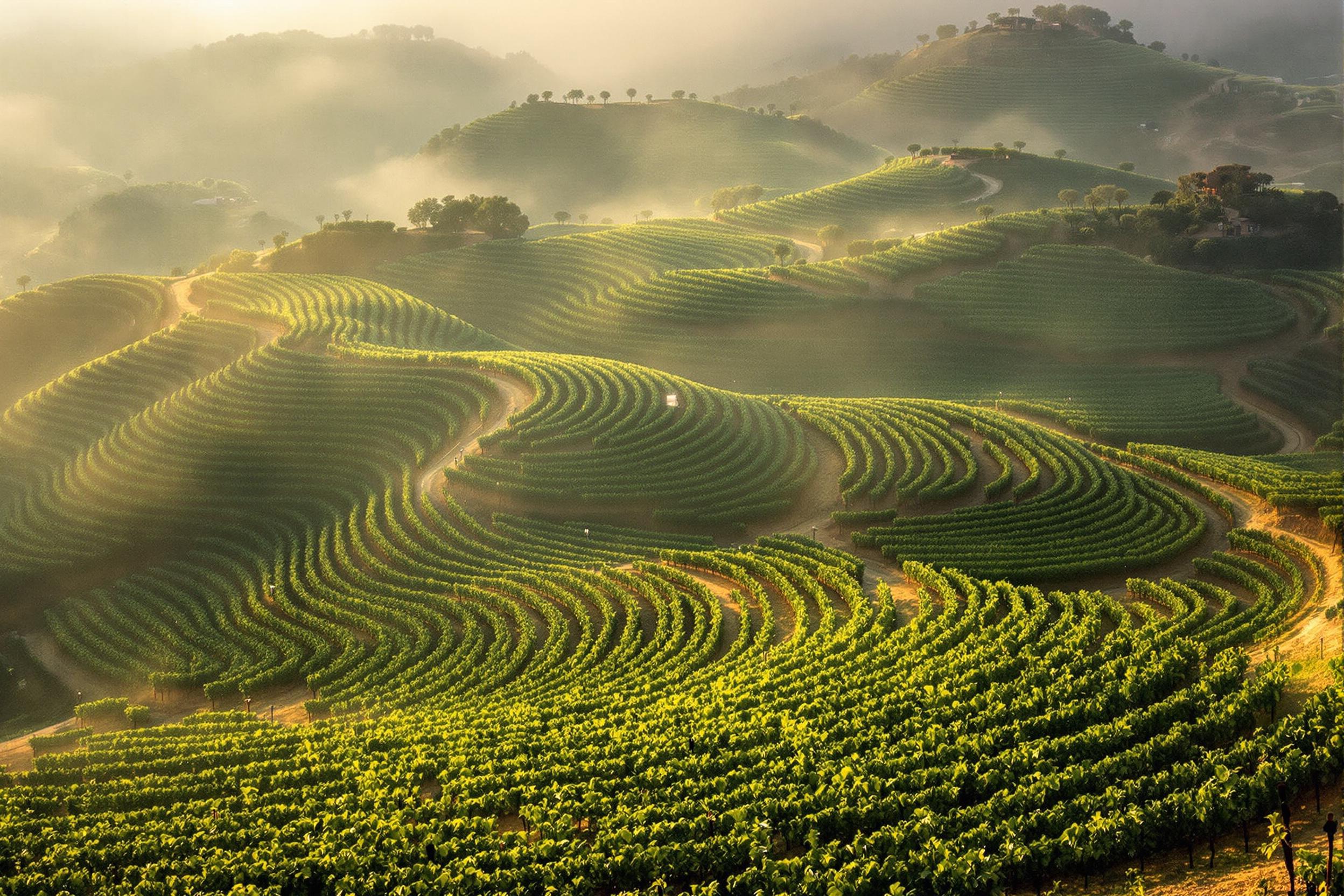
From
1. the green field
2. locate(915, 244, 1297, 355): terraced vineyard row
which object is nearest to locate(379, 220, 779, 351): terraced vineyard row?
the green field

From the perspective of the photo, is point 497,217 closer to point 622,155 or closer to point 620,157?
point 620,157

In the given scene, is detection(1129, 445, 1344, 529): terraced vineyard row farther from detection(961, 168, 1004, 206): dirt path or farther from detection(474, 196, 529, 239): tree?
detection(474, 196, 529, 239): tree

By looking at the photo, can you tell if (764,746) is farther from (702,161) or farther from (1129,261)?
(702,161)

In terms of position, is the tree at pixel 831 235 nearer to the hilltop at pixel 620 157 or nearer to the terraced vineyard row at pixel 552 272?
the terraced vineyard row at pixel 552 272

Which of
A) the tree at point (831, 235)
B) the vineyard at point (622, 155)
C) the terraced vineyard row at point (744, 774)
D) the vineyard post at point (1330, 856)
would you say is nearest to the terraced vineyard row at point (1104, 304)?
the tree at point (831, 235)

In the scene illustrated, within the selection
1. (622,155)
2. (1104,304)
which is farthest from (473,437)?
(622,155)
